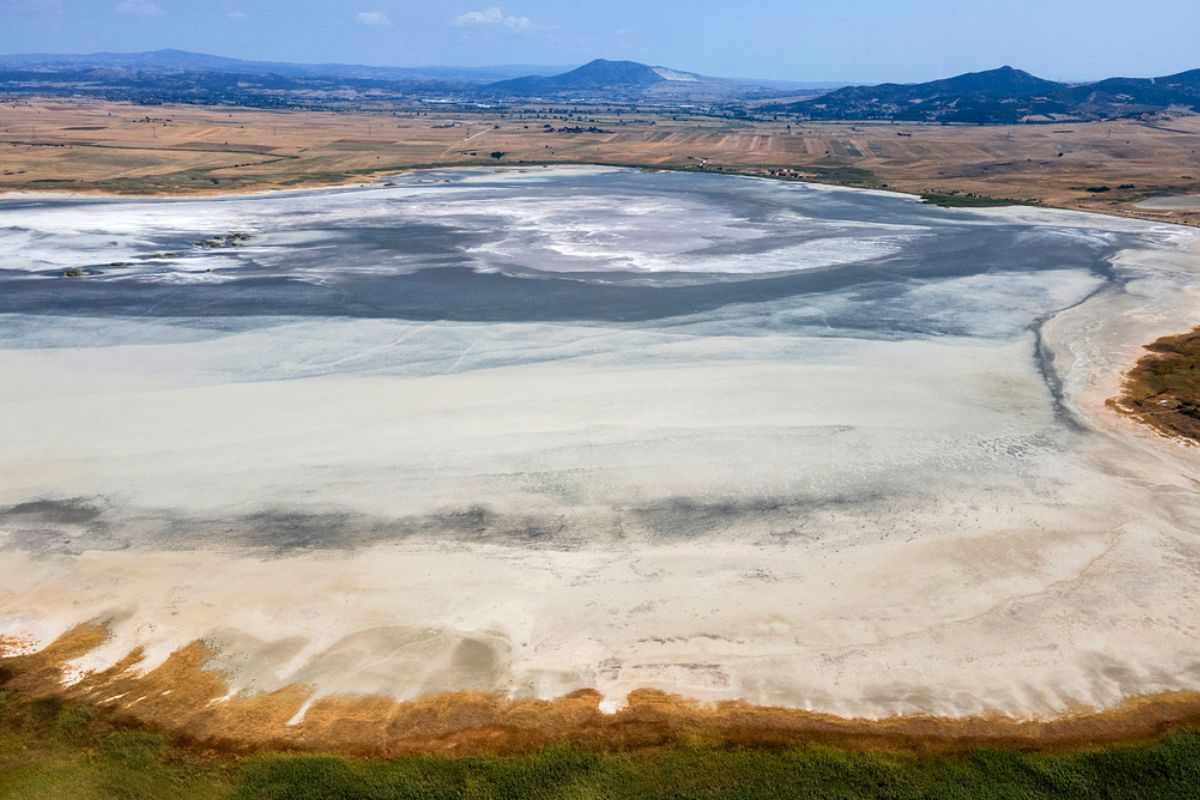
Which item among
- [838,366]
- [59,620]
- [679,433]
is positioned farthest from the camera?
[838,366]

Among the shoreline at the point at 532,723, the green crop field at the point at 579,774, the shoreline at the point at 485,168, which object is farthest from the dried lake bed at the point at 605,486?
the shoreline at the point at 485,168

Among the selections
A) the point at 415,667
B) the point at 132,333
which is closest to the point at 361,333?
the point at 132,333

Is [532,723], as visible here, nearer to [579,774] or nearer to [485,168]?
[579,774]

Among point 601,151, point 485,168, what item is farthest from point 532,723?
point 601,151

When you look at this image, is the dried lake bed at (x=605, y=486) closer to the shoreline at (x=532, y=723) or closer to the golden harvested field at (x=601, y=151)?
the shoreline at (x=532, y=723)

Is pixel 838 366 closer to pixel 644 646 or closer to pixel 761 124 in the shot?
pixel 644 646

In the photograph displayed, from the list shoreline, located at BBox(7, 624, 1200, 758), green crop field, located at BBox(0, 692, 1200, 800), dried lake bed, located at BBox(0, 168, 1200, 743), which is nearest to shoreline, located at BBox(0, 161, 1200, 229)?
dried lake bed, located at BBox(0, 168, 1200, 743)
